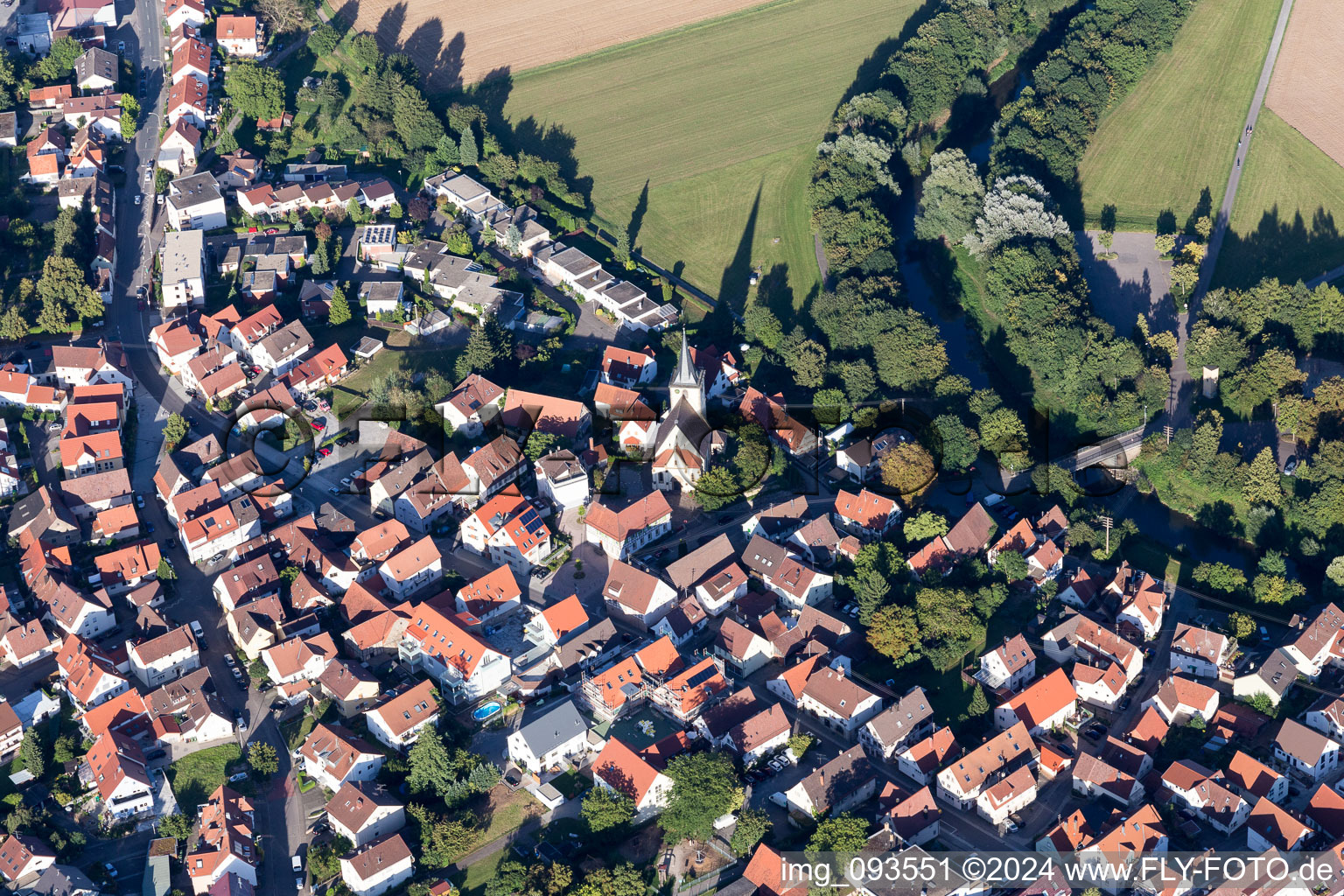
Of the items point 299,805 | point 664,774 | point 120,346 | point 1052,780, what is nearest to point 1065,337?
point 1052,780

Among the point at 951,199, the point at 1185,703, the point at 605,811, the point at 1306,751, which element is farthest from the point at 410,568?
the point at 951,199

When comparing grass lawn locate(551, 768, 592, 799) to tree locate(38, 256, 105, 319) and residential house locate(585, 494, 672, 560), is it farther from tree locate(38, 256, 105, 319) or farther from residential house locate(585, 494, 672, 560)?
tree locate(38, 256, 105, 319)

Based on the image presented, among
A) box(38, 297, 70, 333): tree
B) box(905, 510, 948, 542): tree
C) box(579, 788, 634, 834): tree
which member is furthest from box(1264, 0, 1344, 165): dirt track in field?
box(38, 297, 70, 333): tree

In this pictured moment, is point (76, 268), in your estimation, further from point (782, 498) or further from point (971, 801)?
point (971, 801)

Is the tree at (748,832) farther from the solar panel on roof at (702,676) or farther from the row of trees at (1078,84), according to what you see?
the row of trees at (1078,84)

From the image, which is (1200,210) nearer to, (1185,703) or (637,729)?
(1185,703)

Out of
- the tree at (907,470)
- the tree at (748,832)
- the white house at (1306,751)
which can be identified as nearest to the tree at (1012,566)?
the tree at (907,470)
